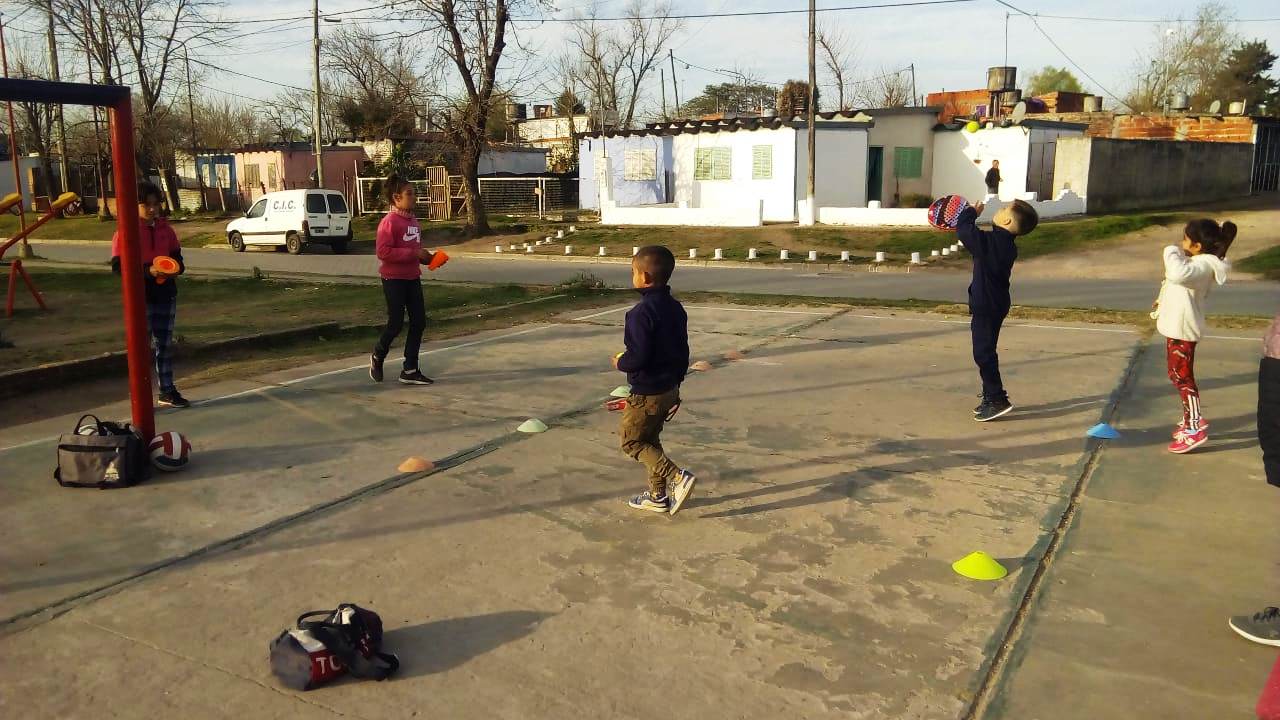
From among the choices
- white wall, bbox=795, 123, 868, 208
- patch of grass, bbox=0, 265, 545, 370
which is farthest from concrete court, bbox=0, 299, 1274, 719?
white wall, bbox=795, 123, 868, 208

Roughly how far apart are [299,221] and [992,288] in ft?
84.6

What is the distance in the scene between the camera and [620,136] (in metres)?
37.2

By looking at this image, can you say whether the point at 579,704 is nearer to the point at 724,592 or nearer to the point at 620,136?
the point at 724,592

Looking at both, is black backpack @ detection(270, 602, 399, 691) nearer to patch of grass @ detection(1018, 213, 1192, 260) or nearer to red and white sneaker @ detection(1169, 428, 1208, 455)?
red and white sneaker @ detection(1169, 428, 1208, 455)

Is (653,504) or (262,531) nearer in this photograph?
(262,531)

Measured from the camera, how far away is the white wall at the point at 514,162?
45.1 m

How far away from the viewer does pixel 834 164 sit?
103 ft

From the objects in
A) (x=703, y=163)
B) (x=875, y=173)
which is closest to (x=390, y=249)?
(x=703, y=163)

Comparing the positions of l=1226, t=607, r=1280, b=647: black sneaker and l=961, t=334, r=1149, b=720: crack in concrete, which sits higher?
l=1226, t=607, r=1280, b=647: black sneaker

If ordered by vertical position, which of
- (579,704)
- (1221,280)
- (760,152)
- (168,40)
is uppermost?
(168,40)

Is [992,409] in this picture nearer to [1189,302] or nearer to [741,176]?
[1189,302]

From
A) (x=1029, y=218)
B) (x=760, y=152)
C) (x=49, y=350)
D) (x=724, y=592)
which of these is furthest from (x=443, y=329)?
(x=760, y=152)

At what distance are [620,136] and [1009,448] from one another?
32.6m

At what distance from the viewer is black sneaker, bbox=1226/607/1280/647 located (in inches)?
138
